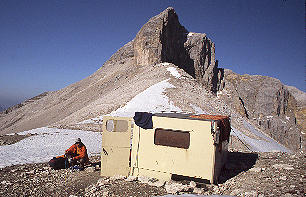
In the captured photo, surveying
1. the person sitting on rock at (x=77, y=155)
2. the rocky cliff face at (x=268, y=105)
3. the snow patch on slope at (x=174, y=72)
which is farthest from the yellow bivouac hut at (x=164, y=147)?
the rocky cliff face at (x=268, y=105)

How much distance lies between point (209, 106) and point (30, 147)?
21665mm

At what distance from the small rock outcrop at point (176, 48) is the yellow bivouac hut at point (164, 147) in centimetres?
4124

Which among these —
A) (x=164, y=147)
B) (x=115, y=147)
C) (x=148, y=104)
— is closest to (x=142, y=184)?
(x=164, y=147)

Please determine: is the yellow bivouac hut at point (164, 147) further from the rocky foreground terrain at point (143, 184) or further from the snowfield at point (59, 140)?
the snowfield at point (59, 140)

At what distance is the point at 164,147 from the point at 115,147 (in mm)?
2094

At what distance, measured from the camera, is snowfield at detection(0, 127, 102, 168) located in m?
10.9

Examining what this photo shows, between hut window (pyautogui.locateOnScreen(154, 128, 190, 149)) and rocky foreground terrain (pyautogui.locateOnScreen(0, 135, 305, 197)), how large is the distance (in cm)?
134

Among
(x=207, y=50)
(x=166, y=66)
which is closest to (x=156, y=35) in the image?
(x=166, y=66)

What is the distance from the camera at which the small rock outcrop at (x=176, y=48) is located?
50.8m

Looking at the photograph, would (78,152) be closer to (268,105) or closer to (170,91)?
(170,91)

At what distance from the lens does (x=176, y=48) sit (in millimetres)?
66062

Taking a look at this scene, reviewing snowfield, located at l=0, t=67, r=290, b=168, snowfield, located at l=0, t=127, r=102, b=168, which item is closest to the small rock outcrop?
snowfield, located at l=0, t=67, r=290, b=168

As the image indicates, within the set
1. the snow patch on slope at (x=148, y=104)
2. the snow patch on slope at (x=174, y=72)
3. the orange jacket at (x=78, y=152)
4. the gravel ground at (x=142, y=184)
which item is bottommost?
the gravel ground at (x=142, y=184)

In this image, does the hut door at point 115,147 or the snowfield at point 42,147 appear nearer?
the hut door at point 115,147
